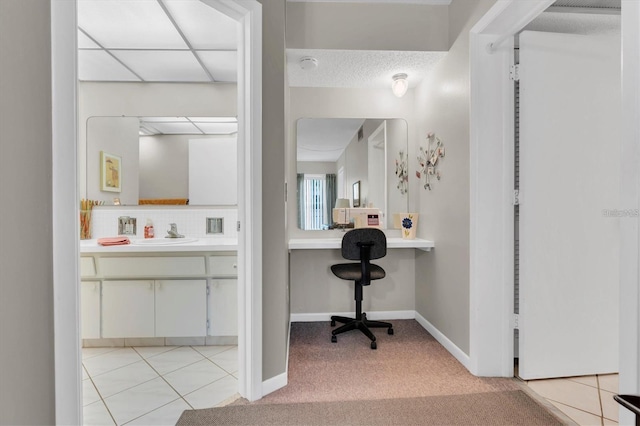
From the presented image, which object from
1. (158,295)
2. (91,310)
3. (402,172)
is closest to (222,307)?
(158,295)

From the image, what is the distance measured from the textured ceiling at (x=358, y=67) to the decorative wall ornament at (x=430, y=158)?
22.2 inches

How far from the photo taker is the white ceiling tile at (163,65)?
2379 mm

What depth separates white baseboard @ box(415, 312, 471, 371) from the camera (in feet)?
6.75

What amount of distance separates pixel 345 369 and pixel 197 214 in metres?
1.79

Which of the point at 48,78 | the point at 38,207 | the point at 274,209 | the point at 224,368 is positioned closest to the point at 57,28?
the point at 48,78

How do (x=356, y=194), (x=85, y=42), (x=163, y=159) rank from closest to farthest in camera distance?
1. (x=85, y=42)
2. (x=163, y=159)
3. (x=356, y=194)

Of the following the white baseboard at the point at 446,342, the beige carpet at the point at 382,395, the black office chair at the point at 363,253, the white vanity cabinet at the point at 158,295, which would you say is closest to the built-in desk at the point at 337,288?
the white baseboard at the point at 446,342

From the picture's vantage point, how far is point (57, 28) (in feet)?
2.90

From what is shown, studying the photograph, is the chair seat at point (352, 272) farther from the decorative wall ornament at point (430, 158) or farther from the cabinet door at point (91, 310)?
the cabinet door at point (91, 310)

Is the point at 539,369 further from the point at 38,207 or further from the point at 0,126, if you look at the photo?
the point at 0,126

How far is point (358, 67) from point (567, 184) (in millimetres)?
1660

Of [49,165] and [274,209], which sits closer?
[49,165]

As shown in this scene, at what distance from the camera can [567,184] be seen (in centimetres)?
183

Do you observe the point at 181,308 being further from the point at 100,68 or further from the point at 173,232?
the point at 100,68
